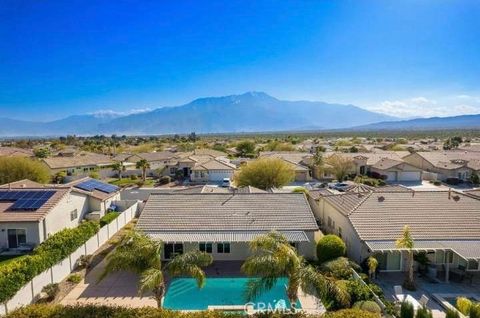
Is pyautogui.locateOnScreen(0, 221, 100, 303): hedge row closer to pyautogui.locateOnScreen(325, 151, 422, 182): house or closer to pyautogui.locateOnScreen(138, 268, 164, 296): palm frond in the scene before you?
pyautogui.locateOnScreen(138, 268, 164, 296): palm frond

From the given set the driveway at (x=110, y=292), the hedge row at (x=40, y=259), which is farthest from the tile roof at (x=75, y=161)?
the driveway at (x=110, y=292)

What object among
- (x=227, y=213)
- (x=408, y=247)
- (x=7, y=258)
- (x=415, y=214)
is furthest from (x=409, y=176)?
(x=7, y=258)

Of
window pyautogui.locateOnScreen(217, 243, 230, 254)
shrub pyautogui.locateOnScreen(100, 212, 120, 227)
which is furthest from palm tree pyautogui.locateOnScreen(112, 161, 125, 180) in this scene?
window pyautogui.locateOnScreen(217, 243, 230, 254)

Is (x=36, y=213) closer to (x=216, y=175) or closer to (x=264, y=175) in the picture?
(x=264, y=175)

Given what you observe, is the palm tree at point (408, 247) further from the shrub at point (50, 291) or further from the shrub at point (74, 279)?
the shrub at point (50, 291)

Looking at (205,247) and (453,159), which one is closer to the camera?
(205,247)

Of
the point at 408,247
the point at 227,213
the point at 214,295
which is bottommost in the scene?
the point at 214,295

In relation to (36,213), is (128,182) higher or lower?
lower
